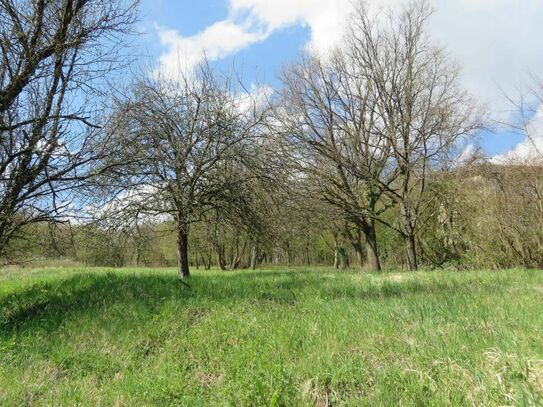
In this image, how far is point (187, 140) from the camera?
1286 cm

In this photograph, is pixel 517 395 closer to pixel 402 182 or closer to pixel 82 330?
pixel 82 330

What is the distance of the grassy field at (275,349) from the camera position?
3.16 metres

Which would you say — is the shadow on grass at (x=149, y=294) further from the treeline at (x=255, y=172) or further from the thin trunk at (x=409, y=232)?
the thin trunk at (x=409, y=232)

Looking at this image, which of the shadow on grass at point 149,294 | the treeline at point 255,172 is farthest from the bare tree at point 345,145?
the shadow on grass at point 149,294

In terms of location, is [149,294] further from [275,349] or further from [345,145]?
[345,145]

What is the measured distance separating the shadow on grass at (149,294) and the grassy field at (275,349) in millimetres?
57

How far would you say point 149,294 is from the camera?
25.8 feet

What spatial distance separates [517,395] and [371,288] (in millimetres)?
6153

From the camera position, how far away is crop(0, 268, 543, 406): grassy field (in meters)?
3.16

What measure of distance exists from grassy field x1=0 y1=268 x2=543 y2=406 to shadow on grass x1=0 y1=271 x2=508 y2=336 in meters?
0.06

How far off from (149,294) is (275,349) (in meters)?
4.06

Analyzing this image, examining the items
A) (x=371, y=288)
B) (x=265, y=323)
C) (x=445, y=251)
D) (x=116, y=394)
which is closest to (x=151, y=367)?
(x=116, y=394)

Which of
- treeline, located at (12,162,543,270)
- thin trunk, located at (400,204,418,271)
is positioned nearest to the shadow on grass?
treeline, located at (12,162,543,270)

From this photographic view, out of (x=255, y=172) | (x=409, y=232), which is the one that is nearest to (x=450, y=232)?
(x=409, y=232)
